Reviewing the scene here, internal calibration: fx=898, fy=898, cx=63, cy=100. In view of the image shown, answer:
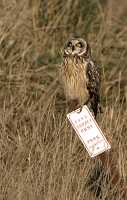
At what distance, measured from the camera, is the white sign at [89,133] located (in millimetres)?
4504

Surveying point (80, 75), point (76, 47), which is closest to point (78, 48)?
point (76, 47)

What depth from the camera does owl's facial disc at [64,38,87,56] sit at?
549cm

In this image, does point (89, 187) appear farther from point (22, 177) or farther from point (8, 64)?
point (8, 64)

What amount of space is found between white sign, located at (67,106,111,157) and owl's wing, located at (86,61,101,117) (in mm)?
920

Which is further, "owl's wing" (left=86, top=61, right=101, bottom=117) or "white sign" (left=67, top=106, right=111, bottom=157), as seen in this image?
"owl's wing" (left=86, top=61, right=101, bottom=117)

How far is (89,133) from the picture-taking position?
4508 millimetres

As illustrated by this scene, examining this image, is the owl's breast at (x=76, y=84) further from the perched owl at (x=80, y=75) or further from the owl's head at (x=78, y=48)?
the owl's head at (x=78, y=48)

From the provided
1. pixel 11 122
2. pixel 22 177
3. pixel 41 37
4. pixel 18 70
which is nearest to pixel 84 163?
pixel 22 177

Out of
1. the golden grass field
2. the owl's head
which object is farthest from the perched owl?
the golden grass field

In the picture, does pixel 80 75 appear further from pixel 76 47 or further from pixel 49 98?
pixel 49 98

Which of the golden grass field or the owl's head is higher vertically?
the owl's head

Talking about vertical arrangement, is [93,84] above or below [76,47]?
below

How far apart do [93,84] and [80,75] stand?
0.45 feet

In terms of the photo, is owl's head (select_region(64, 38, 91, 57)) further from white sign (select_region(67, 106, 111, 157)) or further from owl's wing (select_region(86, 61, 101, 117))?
white sign (select_region(67, 106, 111, 157))
